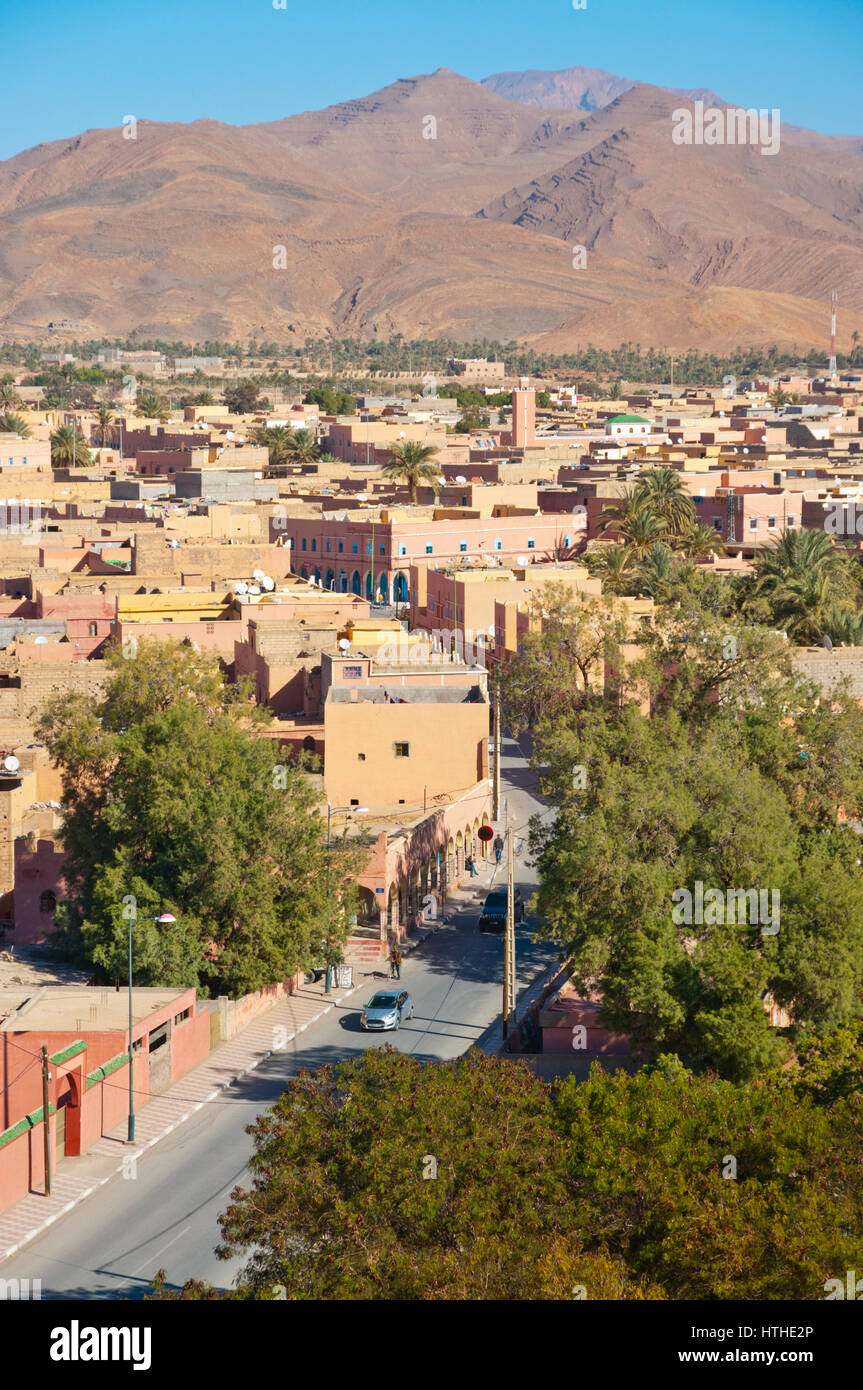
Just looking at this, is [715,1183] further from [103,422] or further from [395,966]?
[103,422]

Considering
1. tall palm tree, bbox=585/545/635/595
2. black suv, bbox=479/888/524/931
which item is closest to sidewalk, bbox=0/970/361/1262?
black suv, bbox=479/888/524/931

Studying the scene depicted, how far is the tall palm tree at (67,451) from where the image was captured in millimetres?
95062

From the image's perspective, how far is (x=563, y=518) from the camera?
2746 inches

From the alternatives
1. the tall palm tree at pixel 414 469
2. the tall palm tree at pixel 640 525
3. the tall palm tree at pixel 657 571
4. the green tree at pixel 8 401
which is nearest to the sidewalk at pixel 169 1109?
the tall palm tree at pixel 657 571

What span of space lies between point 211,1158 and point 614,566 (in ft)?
116

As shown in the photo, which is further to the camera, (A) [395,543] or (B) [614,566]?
(A) [395,543]

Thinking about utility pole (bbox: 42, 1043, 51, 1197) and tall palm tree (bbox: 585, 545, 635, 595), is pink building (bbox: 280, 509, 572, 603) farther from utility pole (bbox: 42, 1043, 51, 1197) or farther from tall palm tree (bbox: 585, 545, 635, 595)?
utility pole (bbox: 42, 1043, 51, 1197)

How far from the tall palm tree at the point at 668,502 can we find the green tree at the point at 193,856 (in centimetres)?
3213

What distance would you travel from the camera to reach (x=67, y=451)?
311ft

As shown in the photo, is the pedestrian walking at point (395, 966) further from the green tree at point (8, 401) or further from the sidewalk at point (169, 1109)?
the green tree at point (8, 401)

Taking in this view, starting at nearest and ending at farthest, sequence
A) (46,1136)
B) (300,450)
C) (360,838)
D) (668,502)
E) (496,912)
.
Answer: (46,1136) → (360,838) → (496,912) → (668,502) → (300,450)

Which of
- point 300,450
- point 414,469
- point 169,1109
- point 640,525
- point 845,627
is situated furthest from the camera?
point 300,450

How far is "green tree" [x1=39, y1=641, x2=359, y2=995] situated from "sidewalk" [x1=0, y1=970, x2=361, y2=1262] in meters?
0.77

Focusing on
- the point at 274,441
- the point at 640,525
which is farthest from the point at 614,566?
the point at 274,441
